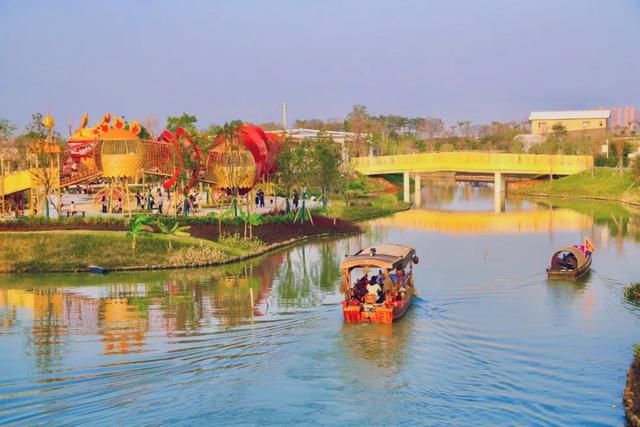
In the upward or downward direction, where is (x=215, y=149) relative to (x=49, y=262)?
upward

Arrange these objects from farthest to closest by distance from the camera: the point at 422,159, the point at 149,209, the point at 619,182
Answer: the point at 422,159 < the point at 619,182 < the point at 149,209

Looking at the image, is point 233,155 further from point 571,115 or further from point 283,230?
point 571,115

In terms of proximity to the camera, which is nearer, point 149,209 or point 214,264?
point 214,264

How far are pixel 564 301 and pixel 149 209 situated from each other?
30.9 metres

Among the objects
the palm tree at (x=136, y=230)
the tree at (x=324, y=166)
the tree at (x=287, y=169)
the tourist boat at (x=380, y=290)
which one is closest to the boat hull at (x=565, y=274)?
the tourist boat at (x=380, y=290)

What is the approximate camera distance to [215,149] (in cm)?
4988

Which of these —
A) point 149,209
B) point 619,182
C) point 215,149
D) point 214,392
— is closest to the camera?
point 214,392

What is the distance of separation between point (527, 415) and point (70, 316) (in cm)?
1645

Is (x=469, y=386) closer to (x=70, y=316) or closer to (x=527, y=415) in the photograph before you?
(x=527, y=415)

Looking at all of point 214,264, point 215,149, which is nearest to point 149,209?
point 215,149

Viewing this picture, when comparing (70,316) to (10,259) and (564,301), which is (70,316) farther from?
(564,301)

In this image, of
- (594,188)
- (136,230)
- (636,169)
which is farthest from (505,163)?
(136,230)

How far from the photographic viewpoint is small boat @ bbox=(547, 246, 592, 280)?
3506cm

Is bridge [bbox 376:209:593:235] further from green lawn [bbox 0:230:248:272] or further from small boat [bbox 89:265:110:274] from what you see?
small boat [bbox 89:265:110:274]
